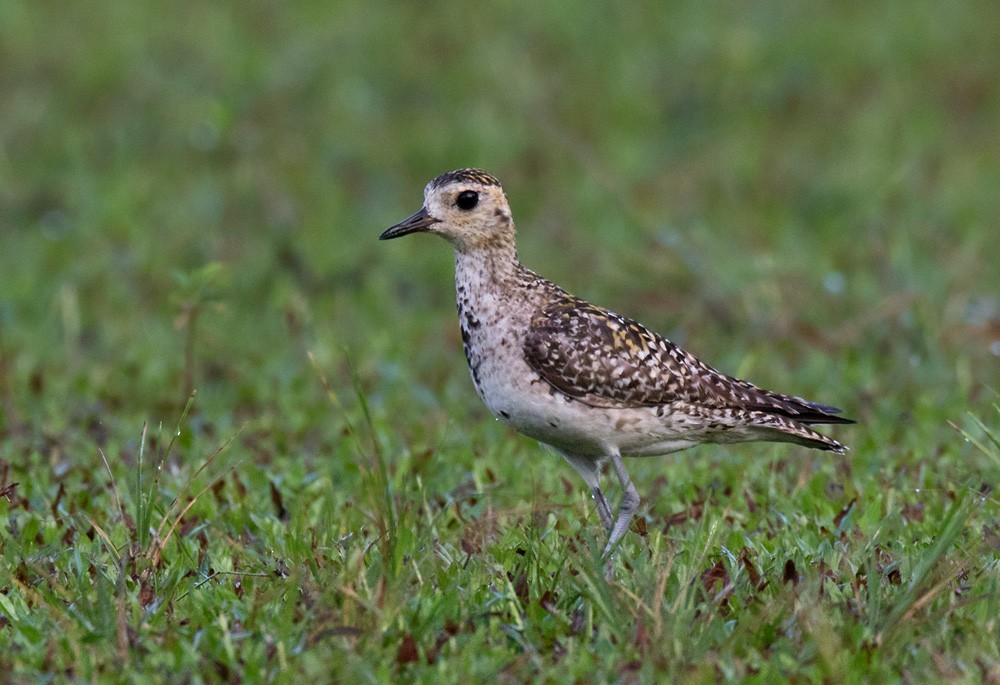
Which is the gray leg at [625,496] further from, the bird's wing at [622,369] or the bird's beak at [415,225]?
the bird's beak at [415,225]

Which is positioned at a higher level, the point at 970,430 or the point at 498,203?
the point at 498,203

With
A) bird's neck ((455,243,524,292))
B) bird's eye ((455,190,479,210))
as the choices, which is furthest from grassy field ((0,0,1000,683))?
bird's eye ((455,190,479,210))

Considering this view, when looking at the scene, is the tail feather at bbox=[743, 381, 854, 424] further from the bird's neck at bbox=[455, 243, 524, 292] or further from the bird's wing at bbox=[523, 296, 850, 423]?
the bird's neck at bbox=[455, 243, 524, 292]

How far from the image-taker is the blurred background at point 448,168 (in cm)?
1013

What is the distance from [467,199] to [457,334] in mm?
4055

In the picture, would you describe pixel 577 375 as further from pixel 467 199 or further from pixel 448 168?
pixel 448 168

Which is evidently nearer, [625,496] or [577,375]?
[577,375]

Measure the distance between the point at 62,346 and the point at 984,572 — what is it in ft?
21.8

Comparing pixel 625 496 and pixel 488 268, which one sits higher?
pixel 488 268

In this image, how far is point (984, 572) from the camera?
5.91 metres

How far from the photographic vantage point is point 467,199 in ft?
23.6

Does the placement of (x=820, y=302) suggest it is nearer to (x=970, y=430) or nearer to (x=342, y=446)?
(x=970, y=430)

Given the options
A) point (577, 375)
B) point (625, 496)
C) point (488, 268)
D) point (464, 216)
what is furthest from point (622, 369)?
point (464, 216)

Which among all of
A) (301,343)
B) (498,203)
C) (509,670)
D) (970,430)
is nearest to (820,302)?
(970,430)
